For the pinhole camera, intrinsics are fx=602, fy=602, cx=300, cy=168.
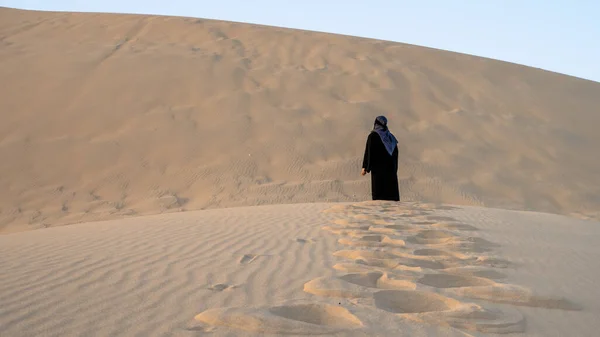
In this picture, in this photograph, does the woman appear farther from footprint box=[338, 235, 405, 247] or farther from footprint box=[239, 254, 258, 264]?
footprint box=[239, 254, 258, 264]

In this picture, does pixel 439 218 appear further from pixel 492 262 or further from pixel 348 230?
pixel 492 262

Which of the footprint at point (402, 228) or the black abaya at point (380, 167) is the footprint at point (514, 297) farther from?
the black abaya at point (380, 167)

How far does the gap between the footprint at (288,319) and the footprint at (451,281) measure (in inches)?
27.8

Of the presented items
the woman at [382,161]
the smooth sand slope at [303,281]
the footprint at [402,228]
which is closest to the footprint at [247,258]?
the smooth sand slope at [303,281]

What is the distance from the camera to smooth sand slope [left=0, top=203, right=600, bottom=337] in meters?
2.43

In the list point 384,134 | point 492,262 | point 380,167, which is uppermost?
point 384,134

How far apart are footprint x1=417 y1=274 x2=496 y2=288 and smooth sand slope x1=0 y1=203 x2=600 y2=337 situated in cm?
1

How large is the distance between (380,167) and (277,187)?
3.16 meters

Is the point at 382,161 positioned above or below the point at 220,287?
above

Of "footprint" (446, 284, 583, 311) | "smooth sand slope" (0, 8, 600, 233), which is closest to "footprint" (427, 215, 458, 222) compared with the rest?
"footprint" (446, 284, 583, 311)

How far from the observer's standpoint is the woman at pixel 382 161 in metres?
8.13

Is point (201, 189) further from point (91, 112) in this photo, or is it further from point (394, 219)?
point (394, 219)

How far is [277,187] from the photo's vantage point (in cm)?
1103

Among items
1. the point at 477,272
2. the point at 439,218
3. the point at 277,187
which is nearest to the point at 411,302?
the point at 477,272
